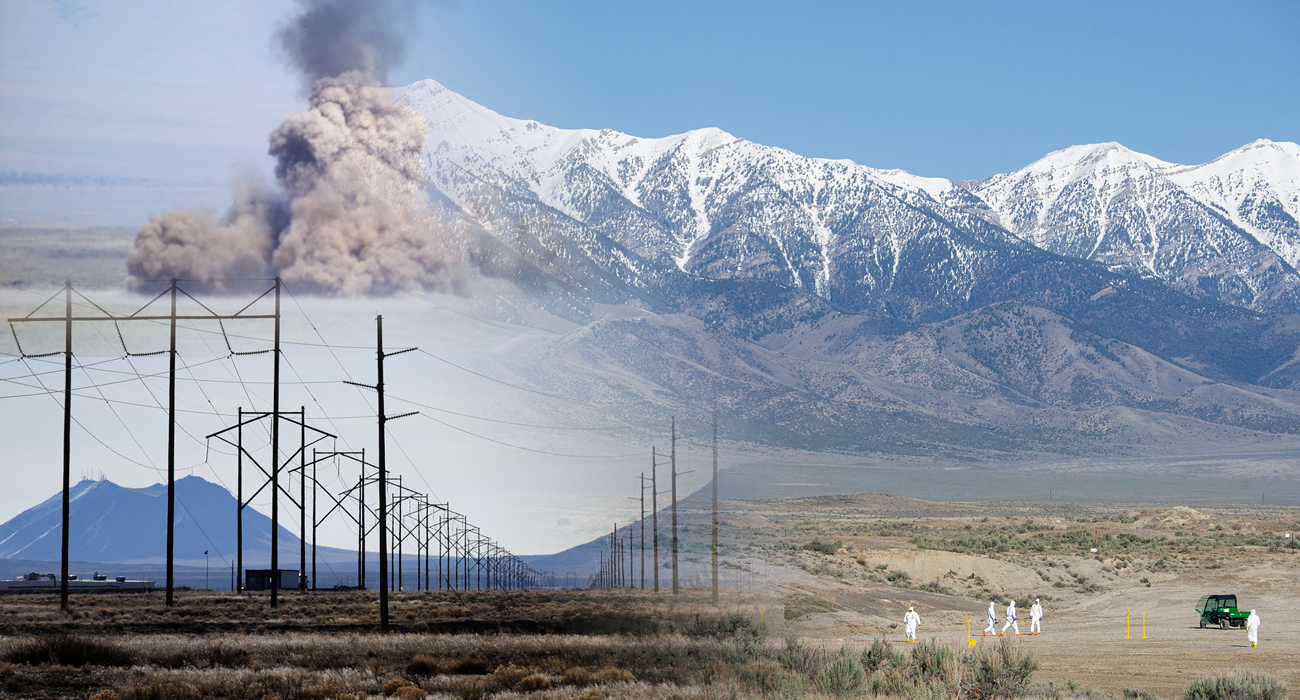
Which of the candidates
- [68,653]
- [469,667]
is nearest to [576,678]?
[469,667]

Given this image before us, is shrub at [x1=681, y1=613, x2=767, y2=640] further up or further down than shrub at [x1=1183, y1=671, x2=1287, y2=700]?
further up

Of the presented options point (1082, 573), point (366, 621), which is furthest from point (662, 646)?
point (1082, 573)

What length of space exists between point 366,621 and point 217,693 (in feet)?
74.4

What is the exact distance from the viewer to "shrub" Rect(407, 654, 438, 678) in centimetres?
2756

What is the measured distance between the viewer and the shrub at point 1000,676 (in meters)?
24.8

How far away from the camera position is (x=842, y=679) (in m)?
23.5

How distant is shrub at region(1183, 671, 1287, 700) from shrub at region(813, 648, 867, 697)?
746 cm

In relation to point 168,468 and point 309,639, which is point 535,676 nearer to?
point 309,639

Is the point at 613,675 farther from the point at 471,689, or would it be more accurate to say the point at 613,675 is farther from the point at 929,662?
the point at 929,662

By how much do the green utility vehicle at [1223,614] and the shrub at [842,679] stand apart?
31.9m

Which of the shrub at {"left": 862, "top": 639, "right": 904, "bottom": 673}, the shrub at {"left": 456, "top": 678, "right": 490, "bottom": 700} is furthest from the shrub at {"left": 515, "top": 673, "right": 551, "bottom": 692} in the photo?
the shrub at {"left": 862, "top": 639, "right": 904, "bottom": 673}

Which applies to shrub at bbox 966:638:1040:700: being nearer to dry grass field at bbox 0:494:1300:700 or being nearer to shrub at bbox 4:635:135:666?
dry grass field at bbox 0:494:1300:700

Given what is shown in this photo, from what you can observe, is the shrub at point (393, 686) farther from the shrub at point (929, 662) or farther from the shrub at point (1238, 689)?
the shrub at point (1238, 689)

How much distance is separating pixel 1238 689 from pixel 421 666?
59.1 ft
